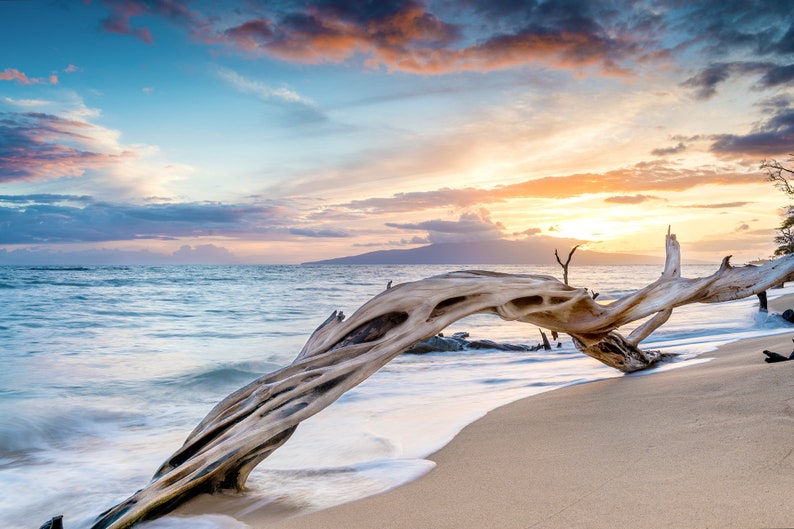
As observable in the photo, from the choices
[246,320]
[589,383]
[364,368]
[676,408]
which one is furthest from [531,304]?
[246,320]

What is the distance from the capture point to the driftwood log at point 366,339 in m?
2.71

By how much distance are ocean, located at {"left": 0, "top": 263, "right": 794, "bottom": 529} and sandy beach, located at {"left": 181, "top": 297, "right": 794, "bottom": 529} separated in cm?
32

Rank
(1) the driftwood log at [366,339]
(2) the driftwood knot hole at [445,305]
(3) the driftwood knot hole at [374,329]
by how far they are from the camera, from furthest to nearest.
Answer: (2) the driftwood knot hole at [445,305] < (3) the driftwood knot hole at [374,329] < (1) the driftwood log at [366,339]

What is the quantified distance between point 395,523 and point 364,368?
1.02 meters

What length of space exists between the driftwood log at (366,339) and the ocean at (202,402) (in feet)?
0.66

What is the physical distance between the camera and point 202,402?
7.25 meters

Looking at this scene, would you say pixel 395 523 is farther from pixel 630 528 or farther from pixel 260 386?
pixel 260 386

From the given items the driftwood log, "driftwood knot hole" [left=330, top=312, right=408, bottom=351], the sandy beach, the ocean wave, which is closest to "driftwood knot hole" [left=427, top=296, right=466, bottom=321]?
the driftwood log

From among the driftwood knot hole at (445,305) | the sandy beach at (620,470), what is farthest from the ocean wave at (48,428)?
the driftwood knot hole at (445,305)

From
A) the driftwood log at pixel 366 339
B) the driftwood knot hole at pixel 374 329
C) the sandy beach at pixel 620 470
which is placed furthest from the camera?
the driftwood knot hole at pixel 374 329

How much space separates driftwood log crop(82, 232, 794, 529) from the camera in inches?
106

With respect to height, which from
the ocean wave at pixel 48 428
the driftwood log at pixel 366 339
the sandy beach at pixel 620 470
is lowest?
the ocean wave at pixel 48 428

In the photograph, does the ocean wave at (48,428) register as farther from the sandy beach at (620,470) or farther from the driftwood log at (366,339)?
the sandy beach at (620,470)

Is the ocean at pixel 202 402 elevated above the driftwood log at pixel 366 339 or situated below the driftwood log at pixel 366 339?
below
